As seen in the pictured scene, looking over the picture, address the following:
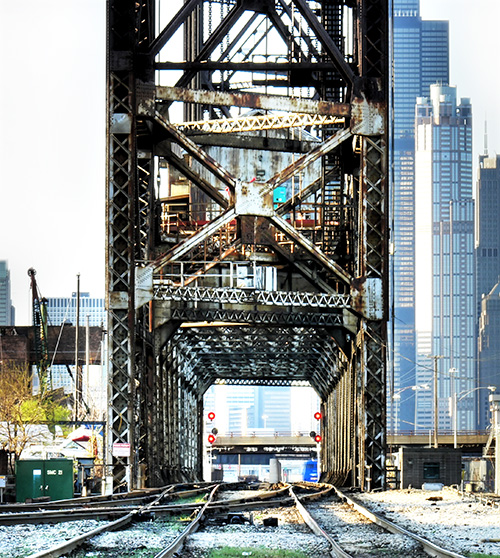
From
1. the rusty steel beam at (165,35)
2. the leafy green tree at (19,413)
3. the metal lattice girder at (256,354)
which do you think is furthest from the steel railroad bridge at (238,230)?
the leafy green tree at (19,413)

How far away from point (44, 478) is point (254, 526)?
651 inches

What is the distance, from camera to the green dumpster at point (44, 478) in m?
35.1

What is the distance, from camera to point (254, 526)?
1991cm

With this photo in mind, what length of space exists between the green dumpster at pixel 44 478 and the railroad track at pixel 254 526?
6654mm

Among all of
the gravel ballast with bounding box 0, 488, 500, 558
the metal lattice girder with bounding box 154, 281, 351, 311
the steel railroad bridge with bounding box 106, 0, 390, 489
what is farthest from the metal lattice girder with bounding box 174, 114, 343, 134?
the gravel ballast with bounding box 0, 488, 500, 558

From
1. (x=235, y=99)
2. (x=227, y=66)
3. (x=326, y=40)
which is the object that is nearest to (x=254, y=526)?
(x=235, y=99)

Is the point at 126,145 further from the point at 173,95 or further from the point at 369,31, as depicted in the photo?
the point at 369,31

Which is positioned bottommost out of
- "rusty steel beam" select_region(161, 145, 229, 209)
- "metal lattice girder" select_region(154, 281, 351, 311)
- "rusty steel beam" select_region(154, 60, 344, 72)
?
"metal lattice girder" select_region(154, 281, 351, 311)

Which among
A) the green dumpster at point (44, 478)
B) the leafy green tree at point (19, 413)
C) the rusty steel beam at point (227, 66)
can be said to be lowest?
the green dumpster at point (44, 478)

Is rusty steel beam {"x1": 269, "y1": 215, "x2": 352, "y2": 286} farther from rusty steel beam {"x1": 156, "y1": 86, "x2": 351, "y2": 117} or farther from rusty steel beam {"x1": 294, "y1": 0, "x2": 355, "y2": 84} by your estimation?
rusty steel beam {"x1": 294, "y1": 0, "x2": 355, "y2": 84}

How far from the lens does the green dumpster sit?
3506 centimetres

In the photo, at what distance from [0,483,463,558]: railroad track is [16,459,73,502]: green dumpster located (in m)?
6.65

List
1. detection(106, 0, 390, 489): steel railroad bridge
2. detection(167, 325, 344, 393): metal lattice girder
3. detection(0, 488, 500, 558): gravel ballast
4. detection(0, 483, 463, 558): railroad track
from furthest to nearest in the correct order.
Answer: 1. detection(167, 325, 344, 393): metal lattice girder
2. detection(106, 0, 390, 489): steel railroad bridge
3. detection(0, 488, 500, 558): gravel ballast
4. detection(0, 483, 463, 558): railroad track

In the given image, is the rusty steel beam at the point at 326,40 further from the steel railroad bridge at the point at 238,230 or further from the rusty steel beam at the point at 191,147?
the rusty steel beam at the point at 191,147
